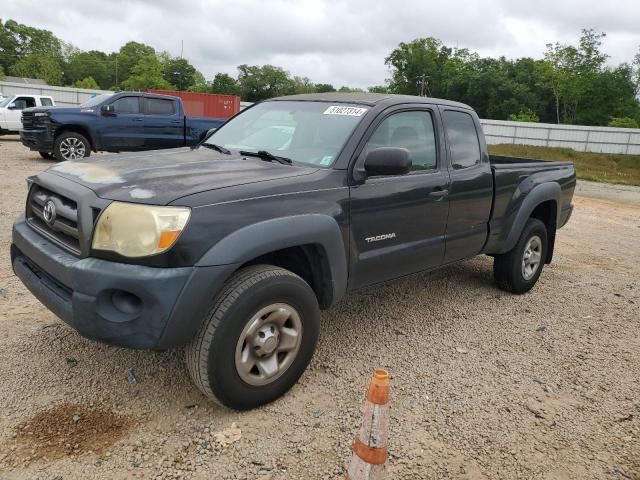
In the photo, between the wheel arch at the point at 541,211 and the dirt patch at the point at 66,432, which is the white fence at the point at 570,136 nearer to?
the wheel arch at the point at 541,211

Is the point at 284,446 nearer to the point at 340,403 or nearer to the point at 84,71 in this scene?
the point at 340,403

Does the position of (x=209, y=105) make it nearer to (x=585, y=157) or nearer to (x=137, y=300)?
(x=585, y=157)

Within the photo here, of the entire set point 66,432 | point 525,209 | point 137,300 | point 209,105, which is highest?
point 209,105

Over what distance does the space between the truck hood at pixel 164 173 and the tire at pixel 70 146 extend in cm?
923

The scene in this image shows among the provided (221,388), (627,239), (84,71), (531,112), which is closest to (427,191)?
(221,388)

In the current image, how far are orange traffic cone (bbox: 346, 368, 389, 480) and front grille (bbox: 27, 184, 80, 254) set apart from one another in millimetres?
1673

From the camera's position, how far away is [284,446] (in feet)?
8.62

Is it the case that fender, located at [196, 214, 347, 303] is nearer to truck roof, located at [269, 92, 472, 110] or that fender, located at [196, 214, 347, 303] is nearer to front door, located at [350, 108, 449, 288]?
front door, located at [350, 108, 449, 288]

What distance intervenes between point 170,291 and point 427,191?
2.06 meters

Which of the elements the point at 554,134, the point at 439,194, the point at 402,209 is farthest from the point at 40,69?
the point at 402,209

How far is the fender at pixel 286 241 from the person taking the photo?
101 inches

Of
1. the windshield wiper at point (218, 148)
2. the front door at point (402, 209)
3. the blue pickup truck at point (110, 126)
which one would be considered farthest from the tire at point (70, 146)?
the front door at point (402, 209)

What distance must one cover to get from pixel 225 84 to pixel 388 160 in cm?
7643

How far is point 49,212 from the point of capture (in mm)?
2912
